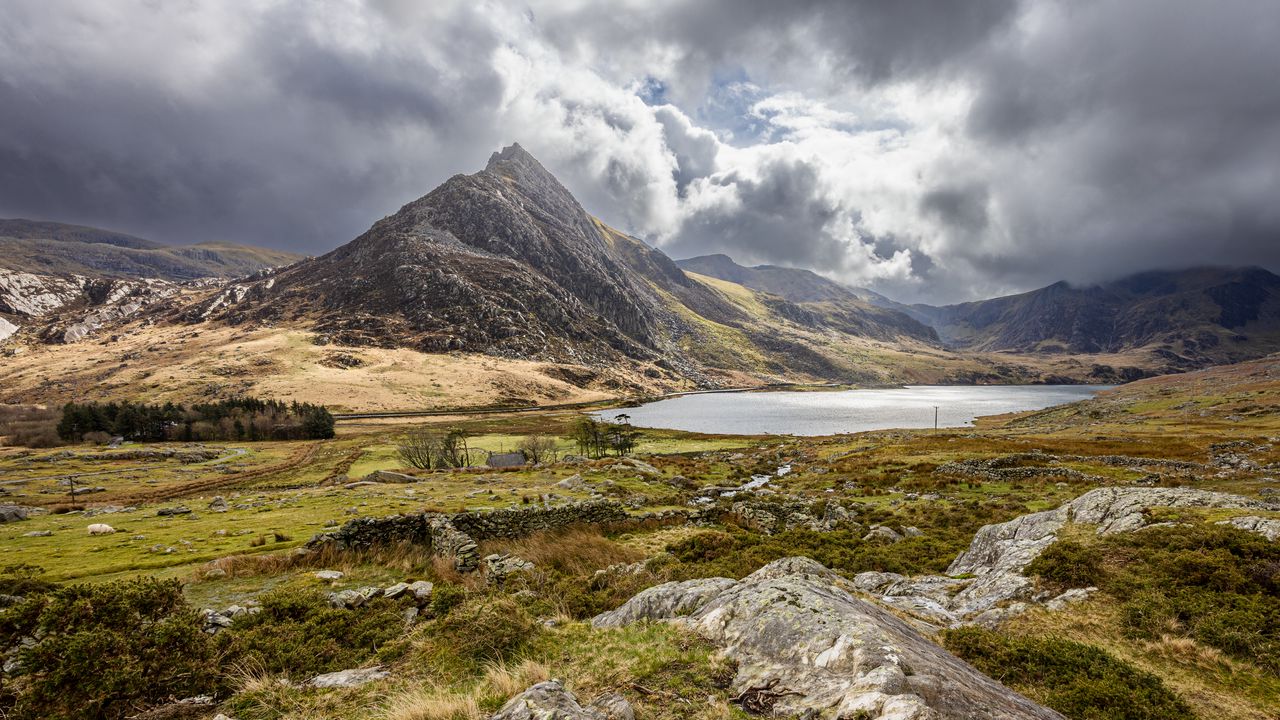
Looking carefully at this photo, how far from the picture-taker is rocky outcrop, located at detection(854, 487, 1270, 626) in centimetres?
1173

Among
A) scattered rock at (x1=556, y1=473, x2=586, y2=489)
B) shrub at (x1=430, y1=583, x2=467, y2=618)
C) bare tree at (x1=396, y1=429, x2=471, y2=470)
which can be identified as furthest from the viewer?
bare tree at (x1=396, y1=429, x2=471, y2=470)

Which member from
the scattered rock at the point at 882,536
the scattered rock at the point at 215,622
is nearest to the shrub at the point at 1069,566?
the scattered rock at the point at 882,536

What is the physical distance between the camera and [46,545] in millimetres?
22156

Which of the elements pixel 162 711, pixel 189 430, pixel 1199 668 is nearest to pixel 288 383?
pixel 189 430

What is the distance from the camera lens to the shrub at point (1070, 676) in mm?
6970

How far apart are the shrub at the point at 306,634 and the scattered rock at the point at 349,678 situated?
48cm

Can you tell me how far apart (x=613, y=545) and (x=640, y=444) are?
70078 millimetres

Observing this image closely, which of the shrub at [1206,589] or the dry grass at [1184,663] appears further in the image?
the shrub at [1206,589]

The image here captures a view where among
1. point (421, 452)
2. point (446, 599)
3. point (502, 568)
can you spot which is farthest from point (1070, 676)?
point (421, 452)

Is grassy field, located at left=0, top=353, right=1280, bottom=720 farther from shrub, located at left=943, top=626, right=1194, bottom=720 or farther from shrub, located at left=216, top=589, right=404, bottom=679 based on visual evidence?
shrub, located at left=943, top=626, right=1194, bottom=720

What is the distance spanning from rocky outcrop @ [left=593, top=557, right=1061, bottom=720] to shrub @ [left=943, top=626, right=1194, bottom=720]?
1246mm

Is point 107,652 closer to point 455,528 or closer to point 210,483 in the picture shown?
point 455,528

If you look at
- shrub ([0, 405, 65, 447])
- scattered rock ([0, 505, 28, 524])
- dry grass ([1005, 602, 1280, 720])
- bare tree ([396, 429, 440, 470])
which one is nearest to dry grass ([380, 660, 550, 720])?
dry grass ([1005, 602, 1280, 720])

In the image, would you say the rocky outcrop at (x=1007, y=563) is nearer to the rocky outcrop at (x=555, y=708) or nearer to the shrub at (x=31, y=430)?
the rocky outcrop at (x=555, y=708)
